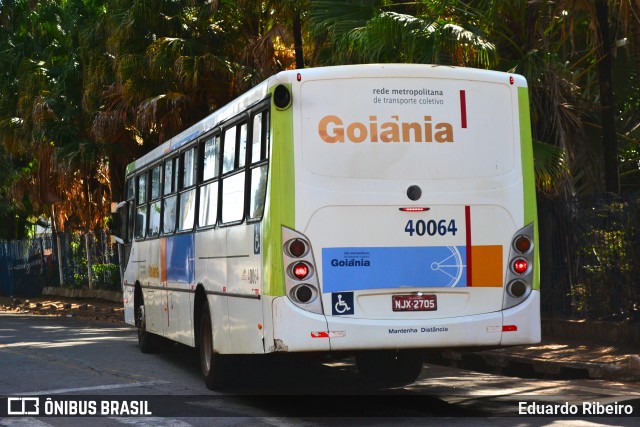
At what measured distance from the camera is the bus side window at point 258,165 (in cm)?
1013

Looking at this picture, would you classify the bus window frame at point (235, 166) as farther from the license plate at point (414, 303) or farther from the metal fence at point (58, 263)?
the metal fence at point (58, 263)

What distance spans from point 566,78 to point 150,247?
7050 millimetres

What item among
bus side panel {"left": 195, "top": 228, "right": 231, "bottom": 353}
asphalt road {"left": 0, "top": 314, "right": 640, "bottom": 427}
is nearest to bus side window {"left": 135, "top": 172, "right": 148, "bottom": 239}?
asphalt road {"left": 0, "top": 314, "right": 640, "bottom": 427}

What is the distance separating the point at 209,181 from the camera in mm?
12250

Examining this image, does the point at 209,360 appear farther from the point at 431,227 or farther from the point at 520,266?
the point at 520,266

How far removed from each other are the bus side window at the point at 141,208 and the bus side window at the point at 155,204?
51 centimetres

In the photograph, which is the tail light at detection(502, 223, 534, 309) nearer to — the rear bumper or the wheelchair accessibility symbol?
the rear bumper

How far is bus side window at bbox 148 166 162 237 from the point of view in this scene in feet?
50.4

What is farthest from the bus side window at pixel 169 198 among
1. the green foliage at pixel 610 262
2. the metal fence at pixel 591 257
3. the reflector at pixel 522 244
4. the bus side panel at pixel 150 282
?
the green foliage at pixel 610 262

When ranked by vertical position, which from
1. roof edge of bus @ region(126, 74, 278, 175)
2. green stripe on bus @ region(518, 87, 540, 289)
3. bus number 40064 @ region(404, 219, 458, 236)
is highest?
roof edge of bus @ region(126, 74, 278, 175)

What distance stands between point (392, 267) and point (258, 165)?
160cm

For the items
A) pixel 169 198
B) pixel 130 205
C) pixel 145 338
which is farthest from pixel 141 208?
pixel 169 198

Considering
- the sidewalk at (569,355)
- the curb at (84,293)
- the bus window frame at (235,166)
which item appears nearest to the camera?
the bus window frame at (235,166)

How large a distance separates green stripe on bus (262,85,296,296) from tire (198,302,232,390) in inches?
86.1
